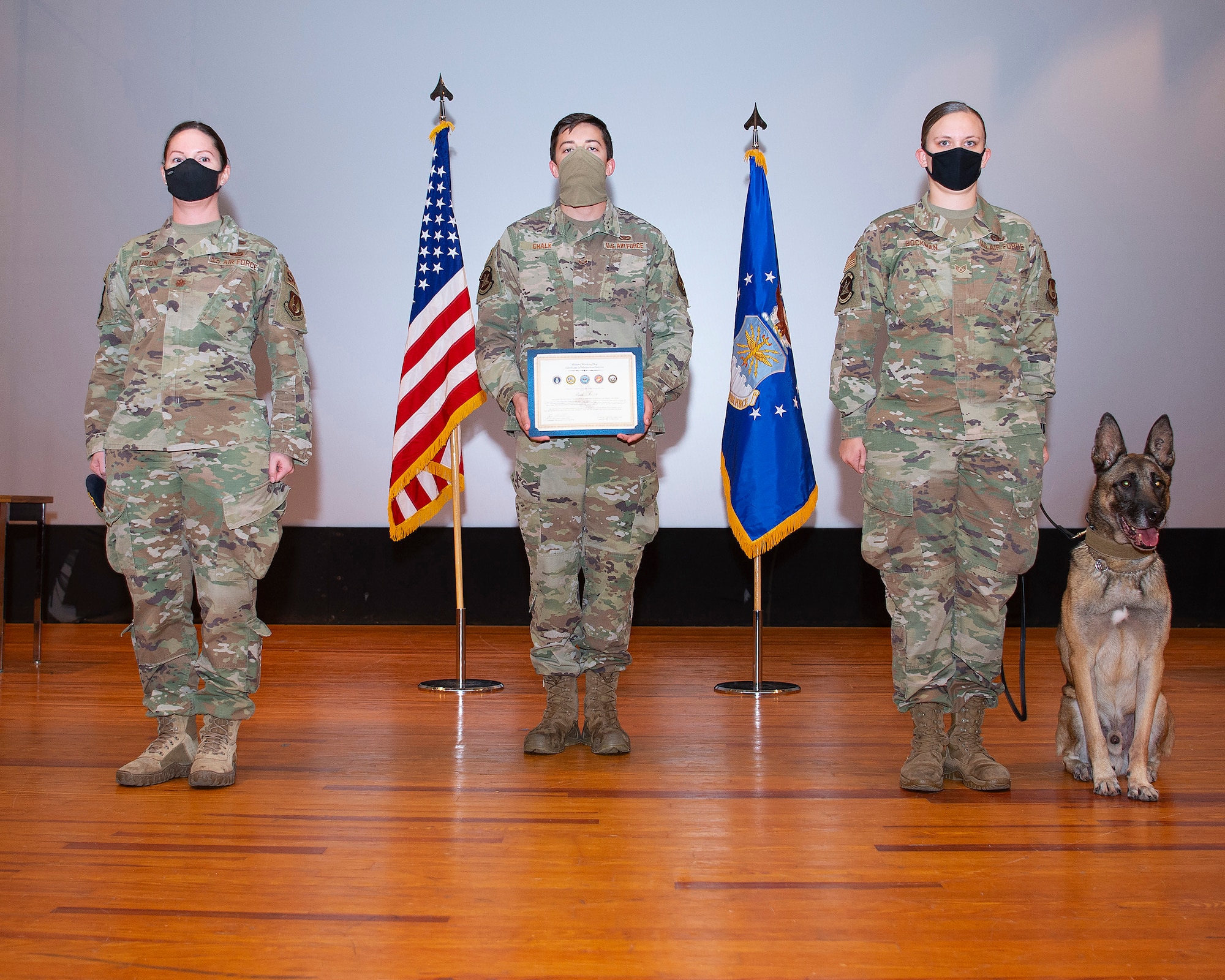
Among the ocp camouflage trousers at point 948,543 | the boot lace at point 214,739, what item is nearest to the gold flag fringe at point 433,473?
the boot lace at point 214,739

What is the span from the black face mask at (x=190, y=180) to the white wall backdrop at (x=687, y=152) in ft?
9.68

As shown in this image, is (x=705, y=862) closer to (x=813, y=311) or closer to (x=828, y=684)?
(x=828, y=684)

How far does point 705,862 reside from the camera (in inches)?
80.1

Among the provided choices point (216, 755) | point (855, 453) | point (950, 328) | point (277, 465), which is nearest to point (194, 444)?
point (277, 465)

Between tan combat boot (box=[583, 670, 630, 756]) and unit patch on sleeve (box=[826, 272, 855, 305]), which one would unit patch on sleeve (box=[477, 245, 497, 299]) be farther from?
tan combat boot (box=[583, 670, 630, 756])

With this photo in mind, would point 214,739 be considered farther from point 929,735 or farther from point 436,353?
point 436,353

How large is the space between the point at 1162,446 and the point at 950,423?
52 centimetres

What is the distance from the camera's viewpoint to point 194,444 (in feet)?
8.27

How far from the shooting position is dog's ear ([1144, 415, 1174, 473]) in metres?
2.53

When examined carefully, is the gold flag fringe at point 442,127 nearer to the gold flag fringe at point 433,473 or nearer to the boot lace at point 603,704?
the gold flag fringe at point 433,473

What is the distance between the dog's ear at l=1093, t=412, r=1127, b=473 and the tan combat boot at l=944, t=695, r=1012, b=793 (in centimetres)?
65

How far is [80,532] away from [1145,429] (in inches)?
226

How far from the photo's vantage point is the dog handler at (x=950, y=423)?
99.0 inches

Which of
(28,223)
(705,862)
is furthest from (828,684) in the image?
(28,223)
